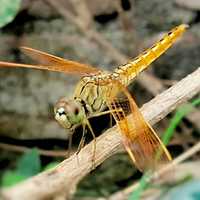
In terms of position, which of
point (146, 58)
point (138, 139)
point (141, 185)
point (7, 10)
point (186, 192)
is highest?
point (7, 10)

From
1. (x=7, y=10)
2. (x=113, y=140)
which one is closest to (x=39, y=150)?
(x=7, y=10)

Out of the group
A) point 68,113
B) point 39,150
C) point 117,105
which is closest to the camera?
point 68,113

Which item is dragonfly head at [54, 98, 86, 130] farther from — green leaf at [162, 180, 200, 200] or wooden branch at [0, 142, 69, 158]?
wooden branch at [0, 142, 69, 158]

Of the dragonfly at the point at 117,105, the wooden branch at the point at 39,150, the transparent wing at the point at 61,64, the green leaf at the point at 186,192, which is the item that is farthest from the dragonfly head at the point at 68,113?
the wooden branch at the point at 39,150

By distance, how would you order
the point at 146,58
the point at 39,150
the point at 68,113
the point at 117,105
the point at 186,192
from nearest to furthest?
the point at 68,113 < the point at 117,105 < the point at 146,58 < the point at 186,192 < the point at 39,150

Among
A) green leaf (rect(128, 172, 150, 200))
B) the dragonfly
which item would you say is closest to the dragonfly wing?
the dragonfly

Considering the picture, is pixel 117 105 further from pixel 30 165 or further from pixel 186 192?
pixel 30 165

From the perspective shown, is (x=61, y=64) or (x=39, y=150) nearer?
(x=61, y=64)
